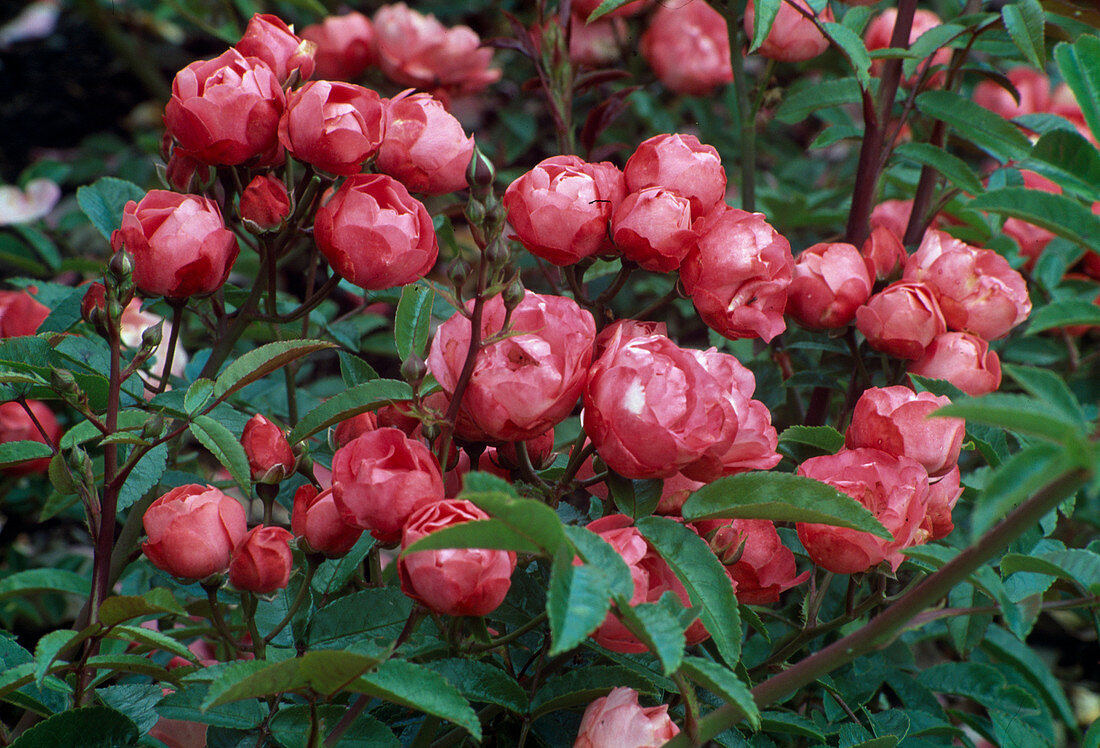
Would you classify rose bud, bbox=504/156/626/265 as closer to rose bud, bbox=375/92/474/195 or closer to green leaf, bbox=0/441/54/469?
rose bud, bbox=375/92/474/195

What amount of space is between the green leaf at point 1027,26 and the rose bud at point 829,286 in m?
0.24

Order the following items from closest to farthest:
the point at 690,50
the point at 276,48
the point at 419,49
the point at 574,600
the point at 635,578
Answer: the point at 574,600 → the point at 635,578 → the point at 276,48 → the point at 419,49 → the point at 690,50

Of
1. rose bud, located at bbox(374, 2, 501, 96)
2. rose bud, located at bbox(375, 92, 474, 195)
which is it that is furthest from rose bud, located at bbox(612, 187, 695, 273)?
rose bud, located at bbox(374, 2, 501, 96)

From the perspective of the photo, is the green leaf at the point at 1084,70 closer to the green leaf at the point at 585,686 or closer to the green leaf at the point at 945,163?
the green leaf at the point at 945,163

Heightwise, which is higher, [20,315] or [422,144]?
[422,144]

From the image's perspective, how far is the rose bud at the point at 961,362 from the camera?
79cm

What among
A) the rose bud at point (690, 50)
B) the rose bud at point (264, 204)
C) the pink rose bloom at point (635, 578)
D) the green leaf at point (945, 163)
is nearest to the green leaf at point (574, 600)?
the pink rose bloom at point (635, 578)

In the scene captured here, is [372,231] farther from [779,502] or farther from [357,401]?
[779,502]

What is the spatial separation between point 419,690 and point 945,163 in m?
0.73

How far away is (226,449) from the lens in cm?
64

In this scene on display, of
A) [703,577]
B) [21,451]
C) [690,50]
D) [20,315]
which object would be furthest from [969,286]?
[20,315]

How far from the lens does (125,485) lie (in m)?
0.73

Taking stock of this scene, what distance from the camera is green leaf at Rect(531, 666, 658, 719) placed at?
2.04ft

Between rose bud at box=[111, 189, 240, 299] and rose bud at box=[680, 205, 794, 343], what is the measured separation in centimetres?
35
